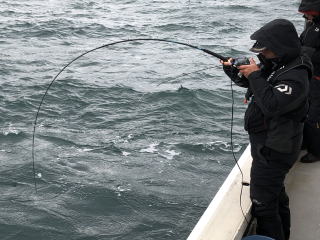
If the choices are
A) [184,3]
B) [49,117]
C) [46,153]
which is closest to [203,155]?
[46,153]

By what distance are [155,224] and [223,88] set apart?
5.67m

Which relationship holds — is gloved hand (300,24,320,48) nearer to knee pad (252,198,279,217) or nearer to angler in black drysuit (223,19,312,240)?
angler in black drysuit (223,19,312,240)

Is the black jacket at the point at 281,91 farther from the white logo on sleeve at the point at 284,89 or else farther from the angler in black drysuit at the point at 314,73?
the angler in black drysuit at the point at 314,73

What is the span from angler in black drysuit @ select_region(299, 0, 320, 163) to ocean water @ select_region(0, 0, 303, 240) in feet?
2.96

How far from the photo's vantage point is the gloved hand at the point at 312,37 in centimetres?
399

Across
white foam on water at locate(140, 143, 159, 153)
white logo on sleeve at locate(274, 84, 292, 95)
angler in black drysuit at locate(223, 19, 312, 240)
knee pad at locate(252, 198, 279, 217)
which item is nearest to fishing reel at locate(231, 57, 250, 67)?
angler in black drysuit at locate(223, 19, 312, 240)

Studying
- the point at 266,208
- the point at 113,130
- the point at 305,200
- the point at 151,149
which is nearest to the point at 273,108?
the point at 266,208

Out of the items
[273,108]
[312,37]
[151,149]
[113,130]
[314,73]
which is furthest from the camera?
[113,130]

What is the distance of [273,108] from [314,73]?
4.87ft

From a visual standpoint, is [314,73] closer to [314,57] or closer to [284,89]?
[314,57]

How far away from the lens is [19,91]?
32.8ft

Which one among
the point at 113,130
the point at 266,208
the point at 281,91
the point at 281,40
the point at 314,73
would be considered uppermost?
the point at 281,40

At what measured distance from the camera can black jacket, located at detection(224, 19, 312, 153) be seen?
284 cm

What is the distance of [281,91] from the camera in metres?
2.83
